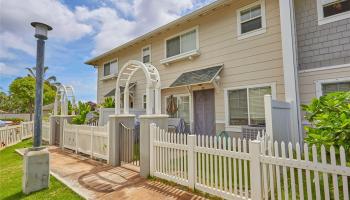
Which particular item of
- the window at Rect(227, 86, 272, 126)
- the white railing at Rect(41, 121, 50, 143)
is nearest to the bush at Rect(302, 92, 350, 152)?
the window at Rect(227, 86, 272, 126)

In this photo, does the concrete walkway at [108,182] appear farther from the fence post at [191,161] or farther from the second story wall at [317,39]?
the second story wall at [317,39]

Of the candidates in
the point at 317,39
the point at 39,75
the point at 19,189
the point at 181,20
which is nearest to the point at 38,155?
the point at 19,189

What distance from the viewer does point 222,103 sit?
8.55 m

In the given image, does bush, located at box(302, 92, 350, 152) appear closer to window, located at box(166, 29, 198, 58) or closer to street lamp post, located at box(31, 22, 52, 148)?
street lamp post, located at box(31, 22, 52, 148)

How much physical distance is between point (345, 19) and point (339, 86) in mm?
1993

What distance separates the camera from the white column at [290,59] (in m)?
6.06

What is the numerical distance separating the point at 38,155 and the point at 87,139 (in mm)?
3226

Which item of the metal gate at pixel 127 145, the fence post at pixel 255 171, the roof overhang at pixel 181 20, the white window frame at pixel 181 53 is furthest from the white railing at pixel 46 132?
the fence post at pixel 255 171

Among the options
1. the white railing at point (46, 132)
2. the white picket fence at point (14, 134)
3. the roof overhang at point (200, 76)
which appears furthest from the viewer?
the white railing at point (46, 132)

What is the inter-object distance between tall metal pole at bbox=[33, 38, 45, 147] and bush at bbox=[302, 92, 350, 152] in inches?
220

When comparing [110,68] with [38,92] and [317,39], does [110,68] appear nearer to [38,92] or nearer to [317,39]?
[38,92]

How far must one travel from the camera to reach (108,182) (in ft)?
16.5

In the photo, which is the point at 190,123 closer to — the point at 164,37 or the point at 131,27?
the point at 164,37

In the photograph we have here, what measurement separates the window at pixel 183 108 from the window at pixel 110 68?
248 inches
